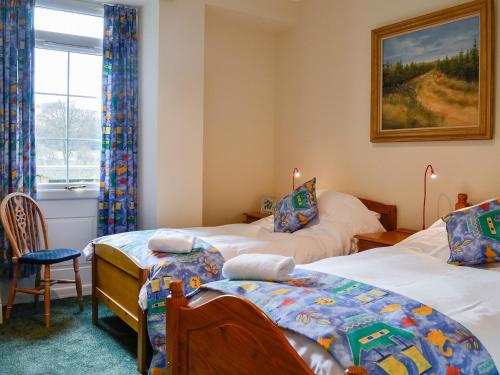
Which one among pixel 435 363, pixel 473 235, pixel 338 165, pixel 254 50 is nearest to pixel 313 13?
pixel 254 50

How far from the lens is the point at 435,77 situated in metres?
3.33

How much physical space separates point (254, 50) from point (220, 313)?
11.9ft

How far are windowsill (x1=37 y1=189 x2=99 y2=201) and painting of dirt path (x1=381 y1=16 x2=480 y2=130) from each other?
2548 mm

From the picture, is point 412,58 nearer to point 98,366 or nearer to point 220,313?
point 220,313

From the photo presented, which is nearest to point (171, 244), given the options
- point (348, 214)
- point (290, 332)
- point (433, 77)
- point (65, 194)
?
point (290, 332)

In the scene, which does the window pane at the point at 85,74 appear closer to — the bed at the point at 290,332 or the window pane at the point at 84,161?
the window pane at the point at 84,161

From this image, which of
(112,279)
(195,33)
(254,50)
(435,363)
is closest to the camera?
(435,363)

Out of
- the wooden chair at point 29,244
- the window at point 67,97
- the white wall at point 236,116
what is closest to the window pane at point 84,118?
the window at point 67,97

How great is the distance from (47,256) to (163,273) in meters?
1.30

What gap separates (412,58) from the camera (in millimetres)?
3498

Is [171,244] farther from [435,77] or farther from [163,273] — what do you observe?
[435,77]

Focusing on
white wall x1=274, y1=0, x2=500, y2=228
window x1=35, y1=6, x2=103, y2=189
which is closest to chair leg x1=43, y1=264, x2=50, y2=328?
window x1=35, y1=6, x2=103, y2=189

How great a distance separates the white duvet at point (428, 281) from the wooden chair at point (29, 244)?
194 centimetres

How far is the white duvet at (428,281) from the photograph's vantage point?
154 cm
